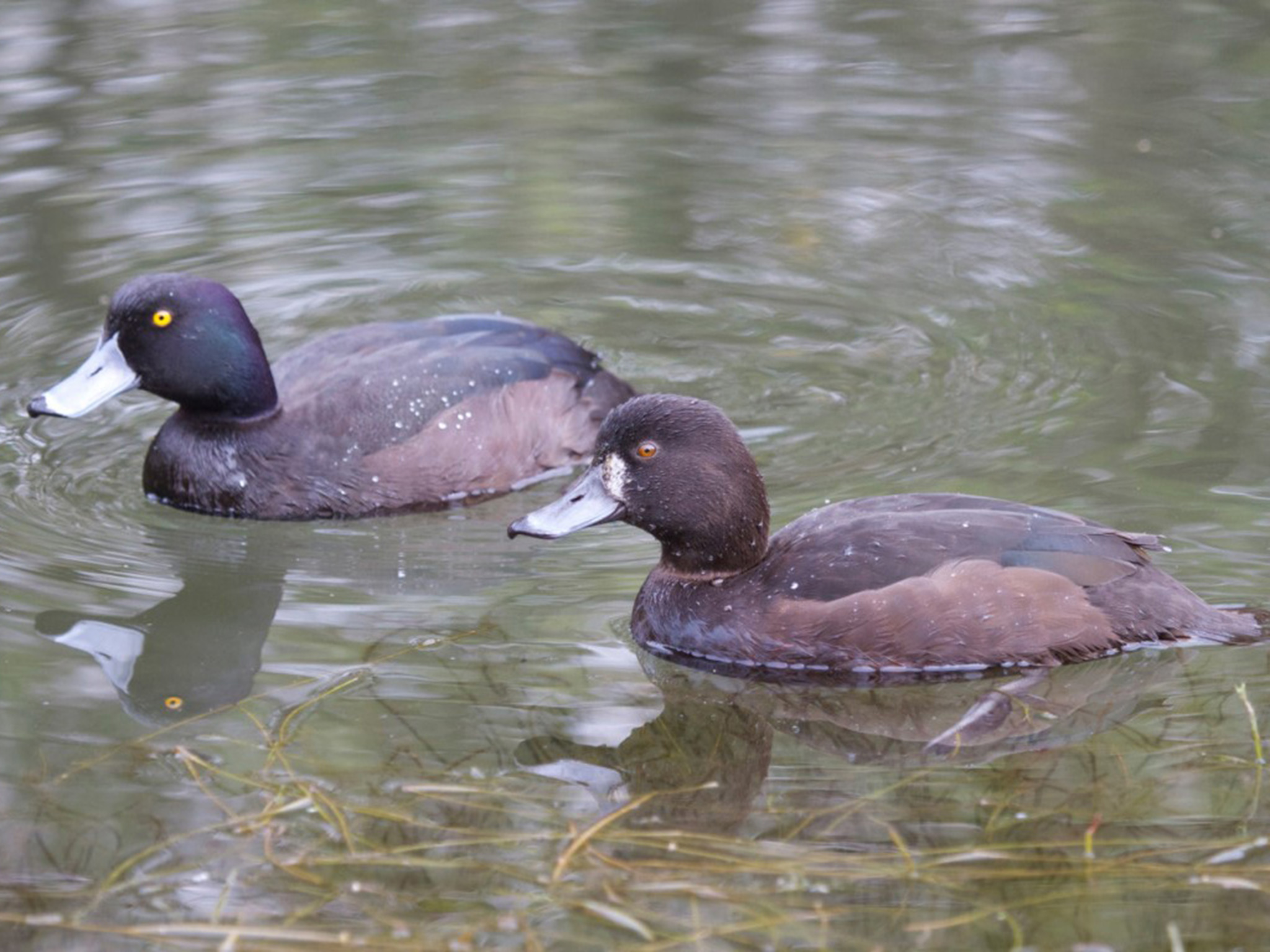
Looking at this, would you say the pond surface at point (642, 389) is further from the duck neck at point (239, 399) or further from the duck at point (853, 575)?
the duck neck at point (239, 399)

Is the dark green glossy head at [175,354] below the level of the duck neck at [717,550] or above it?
above

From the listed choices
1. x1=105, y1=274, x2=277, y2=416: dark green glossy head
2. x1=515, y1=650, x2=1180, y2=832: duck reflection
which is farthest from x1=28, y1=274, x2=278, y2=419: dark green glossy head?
x1=515, y1=650, x2=1180, y2=832: duck reflection

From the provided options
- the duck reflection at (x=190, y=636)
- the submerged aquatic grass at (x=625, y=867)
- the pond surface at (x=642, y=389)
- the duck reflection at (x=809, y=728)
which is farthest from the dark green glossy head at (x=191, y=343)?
the submerged aquatic grass at (x=625, y=867)

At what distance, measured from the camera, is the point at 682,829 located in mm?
5598

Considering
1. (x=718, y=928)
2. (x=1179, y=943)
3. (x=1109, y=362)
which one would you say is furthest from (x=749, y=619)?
(x=1109, y=362)

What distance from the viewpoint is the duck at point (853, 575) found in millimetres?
6539

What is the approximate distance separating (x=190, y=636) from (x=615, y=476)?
5.96ft

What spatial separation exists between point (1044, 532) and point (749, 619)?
111 cm

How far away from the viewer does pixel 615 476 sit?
274 inches

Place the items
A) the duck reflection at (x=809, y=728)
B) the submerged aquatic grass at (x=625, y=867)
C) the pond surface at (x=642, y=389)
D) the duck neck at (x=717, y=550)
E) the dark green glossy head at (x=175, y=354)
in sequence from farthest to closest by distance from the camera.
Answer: the dark green glossy head at (x=175, y=354) < the duck neck at (x=717, y=550) < the duck reflection at (x=809, y=728) < the pond surface at (x=642, y=389) < the submerged aquatic grass at (x=625, y=867)

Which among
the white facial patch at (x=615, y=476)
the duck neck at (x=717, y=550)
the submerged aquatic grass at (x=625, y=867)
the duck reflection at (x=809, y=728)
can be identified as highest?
the white facial patch at (x=615, y=476)

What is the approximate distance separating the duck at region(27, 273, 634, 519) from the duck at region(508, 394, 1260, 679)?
68.2 inches

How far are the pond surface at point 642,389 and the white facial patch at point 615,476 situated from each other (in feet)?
1.78

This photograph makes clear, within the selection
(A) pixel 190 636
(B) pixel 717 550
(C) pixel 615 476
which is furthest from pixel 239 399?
(B) pixel 717 550
